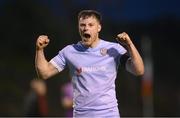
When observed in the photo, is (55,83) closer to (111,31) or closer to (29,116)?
(111,31)

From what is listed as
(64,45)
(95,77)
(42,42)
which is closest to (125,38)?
(95,77)

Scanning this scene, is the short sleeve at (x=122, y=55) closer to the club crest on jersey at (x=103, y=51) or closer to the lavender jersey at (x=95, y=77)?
the lavender jersey at (x=95, y=77)

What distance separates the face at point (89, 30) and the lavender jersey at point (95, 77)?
9 centimetres

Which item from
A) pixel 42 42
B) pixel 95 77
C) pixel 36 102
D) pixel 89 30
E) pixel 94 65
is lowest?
pixel 36 102

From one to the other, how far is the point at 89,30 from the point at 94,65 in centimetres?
38

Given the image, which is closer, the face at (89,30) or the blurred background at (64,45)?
the face at (89,30)

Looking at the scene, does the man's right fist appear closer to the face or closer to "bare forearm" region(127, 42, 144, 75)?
the face

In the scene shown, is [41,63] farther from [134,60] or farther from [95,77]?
[134,60]

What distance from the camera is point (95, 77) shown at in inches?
356

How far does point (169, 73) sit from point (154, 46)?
3.57 metres

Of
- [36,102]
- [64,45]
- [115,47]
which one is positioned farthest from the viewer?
[64,45]

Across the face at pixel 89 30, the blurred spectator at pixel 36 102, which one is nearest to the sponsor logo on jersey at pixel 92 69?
the face at pixel 89 30

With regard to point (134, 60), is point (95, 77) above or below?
below

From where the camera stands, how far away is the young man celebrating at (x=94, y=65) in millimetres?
9034
